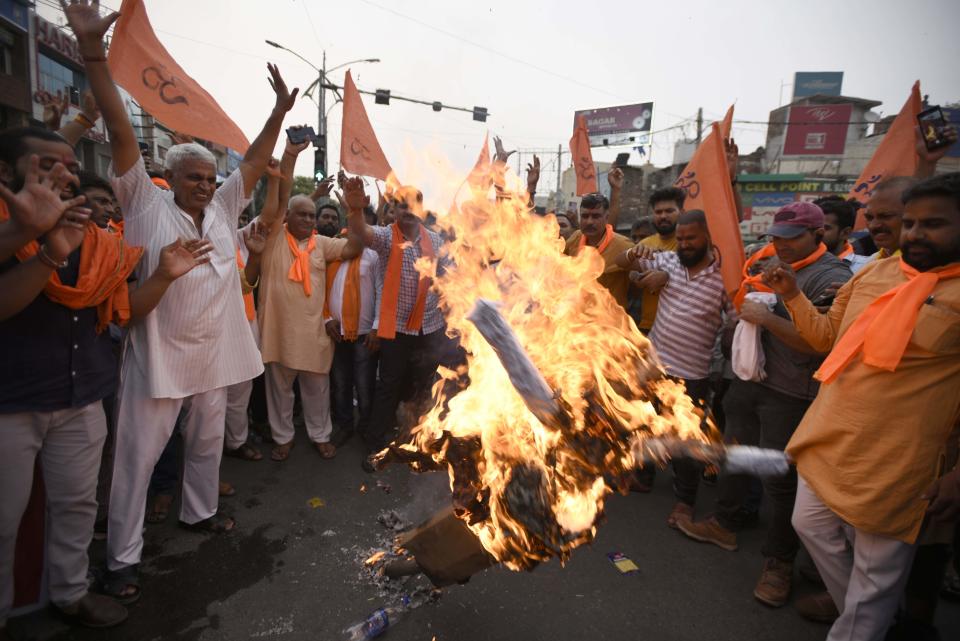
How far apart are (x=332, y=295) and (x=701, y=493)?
4198 millimetres

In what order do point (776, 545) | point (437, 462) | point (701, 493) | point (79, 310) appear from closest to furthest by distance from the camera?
point (437, 462) < point (79, 310) < point (776, 545) < point (701, 493)

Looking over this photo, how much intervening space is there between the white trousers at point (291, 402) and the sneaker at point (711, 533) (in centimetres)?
355

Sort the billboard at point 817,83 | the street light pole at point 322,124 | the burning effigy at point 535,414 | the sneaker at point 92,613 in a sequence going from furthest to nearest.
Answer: the billboard at point 817,83, the street light pole at point 322,124, the sneaker at point 92,613, the burning effigy at point 535,414

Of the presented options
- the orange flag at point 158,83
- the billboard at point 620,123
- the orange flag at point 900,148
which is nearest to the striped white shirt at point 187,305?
the orange flag at point 158,83

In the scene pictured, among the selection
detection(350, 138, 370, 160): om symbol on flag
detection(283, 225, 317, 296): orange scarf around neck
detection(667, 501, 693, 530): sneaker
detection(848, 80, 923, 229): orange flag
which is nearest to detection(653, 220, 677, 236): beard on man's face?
detection(848, 80, 923, 229): orange flag

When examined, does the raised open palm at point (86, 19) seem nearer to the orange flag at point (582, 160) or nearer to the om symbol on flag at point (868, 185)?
the orange flag at point (582, 160)

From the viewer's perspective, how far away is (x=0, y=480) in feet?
7.91

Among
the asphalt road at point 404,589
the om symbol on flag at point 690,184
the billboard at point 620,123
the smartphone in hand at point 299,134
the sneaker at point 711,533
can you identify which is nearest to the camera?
the asphalt road at point 404,589

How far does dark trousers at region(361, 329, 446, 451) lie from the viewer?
518 cm

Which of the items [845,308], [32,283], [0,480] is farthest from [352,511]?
[845,308]

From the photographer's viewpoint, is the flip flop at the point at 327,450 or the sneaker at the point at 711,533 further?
the flip flop at the point at 327,450

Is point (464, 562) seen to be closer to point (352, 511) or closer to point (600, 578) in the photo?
point (600, 578)

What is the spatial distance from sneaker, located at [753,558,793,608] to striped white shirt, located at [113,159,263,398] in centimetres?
381

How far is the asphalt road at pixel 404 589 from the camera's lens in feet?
9.52
